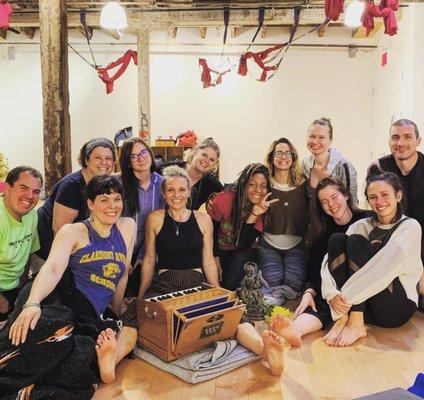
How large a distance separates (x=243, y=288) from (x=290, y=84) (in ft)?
26.4

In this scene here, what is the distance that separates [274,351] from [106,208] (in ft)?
3.83

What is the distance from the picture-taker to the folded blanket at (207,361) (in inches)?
92.0

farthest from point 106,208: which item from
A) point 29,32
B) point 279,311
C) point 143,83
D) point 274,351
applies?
point 29,32

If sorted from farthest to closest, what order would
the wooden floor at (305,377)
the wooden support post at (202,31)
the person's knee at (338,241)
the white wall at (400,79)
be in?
the wooden support post at (202,31) → the white wall at (400,79) → the person's knee at (338,241) → the wooden floor at (305,377)

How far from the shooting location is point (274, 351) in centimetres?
230

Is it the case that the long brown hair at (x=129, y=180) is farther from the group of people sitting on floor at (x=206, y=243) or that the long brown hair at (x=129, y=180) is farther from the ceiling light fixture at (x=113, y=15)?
the ceiling light fixture at (x=113, y=15)

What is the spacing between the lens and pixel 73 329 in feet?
7.32

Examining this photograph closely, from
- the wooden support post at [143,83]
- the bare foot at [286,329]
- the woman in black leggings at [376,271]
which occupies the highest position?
the wooden support post at [143,83]

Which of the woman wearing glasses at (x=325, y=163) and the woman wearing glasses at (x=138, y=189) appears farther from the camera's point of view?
the woman wearing glasses at (x=325, y=163)

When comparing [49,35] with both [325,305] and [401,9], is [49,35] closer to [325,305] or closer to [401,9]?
[325,305]

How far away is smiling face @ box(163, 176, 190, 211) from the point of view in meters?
2.98

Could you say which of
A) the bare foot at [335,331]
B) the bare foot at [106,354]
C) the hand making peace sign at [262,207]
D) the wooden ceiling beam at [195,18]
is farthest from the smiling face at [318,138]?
the wooden ceiling beam at [195,18]

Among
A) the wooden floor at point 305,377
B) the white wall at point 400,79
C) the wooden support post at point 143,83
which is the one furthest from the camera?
the wooden support post at point 143,83

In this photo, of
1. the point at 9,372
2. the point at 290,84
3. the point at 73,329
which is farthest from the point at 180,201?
the point at 290,84
